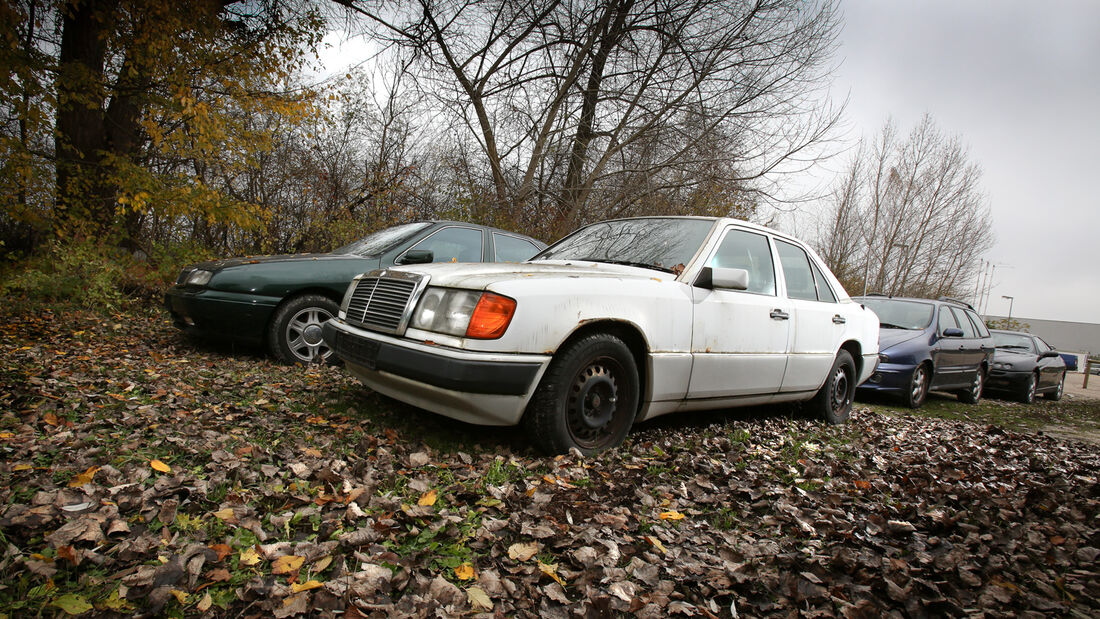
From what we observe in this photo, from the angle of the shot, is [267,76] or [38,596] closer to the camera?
[38,596]

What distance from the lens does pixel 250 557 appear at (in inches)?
72.5

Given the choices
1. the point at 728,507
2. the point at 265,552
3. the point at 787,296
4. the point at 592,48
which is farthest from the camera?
the point at 592,48

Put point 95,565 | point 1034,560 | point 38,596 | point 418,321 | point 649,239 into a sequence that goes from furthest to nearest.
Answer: point 649,239
point 418,321
point 1034,560
point 95,565
point 38,596

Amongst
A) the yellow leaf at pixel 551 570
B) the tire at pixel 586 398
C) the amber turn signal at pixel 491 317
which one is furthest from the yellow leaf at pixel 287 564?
the tire at pixel 586 398

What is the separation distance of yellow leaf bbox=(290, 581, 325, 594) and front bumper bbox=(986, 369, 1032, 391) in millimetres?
12245

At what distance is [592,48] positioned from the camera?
1141 centimetres

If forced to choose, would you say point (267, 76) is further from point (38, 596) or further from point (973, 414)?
point (973, 414)

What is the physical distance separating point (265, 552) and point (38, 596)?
1.92 feet

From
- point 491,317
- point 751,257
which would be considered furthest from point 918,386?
point 491,317

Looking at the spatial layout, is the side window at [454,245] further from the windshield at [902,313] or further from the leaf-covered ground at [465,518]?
the windshield at [902,313]

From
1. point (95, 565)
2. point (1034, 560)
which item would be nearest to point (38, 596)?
point (95, 565)

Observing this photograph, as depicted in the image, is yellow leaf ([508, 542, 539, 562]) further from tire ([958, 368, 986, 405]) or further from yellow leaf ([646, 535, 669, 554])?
tire ([958, 368, 986, 405])

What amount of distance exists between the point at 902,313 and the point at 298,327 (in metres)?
8.19

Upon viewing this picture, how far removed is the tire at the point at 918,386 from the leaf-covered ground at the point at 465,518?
331cm
